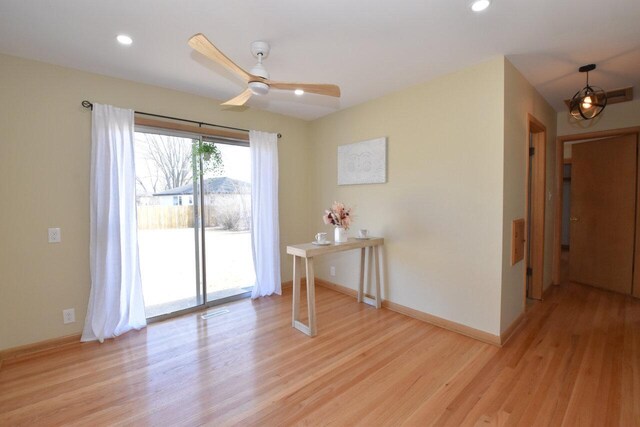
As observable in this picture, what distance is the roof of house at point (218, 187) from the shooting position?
129 inches

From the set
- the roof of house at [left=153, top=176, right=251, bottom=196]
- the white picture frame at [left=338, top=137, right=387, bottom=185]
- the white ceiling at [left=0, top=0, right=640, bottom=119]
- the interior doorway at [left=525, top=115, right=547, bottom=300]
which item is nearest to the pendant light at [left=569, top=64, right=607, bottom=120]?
the white ceiling at [left=0, top=0, right=640, bottom=119]

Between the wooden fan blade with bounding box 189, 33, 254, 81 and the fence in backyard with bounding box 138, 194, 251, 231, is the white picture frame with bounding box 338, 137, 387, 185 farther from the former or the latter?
the wooden fan blade with bounding box 189, 33, 254, 81

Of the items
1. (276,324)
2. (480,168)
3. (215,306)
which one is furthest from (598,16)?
(215,306)

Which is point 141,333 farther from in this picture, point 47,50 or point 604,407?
point 604,407

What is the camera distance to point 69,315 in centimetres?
266

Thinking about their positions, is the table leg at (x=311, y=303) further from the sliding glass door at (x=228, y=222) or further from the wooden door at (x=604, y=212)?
the wooden door at (x=604, y=212)

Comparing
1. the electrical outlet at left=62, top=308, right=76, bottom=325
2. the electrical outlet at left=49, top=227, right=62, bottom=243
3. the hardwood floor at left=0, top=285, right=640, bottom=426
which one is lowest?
the hardwood floor at left=0, top=285, right=640, bottom=426

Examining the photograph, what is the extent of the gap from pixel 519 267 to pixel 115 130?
4.29 metres

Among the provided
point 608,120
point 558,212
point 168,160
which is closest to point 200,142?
point 168,160

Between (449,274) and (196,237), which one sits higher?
(196,237)

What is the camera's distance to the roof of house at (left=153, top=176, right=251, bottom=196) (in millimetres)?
3284

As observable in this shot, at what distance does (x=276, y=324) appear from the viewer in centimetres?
305

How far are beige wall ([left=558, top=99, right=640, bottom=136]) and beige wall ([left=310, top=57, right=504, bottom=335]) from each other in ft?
8.26

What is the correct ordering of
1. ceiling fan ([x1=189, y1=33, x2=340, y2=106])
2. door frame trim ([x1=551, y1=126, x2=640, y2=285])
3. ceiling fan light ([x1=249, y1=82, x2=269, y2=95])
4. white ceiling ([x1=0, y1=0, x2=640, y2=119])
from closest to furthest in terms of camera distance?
ceiling fan ([x1=189, y1=33, x2=340, y2=106]), white ceiling ([x1=0, y1=0, x2=640, y2=119]), ceiling fan light ([x1=249, y1=82, x2=269, y2=95]), door frame trim ([x1=551, y1=126, x2=640, y2=285])
